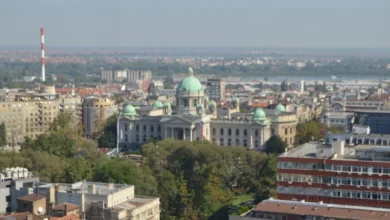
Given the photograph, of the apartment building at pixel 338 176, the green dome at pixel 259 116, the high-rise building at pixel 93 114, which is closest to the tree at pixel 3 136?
the high-rise building at pixel 93 114

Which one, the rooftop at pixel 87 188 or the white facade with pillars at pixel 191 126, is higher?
the rooftop at pixel 87 188

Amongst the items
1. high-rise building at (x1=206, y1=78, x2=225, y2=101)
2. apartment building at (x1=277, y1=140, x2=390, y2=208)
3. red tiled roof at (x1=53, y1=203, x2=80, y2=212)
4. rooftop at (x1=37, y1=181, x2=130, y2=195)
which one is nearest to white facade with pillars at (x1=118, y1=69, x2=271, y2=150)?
rooftop at (x1=37, y1=181, x2=130, y2=195)

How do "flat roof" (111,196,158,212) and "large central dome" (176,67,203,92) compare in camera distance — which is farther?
"large central dome" (176,67,203,92)

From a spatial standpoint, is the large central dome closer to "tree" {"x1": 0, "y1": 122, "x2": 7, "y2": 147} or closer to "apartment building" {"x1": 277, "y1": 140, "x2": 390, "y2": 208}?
"tree" {"x1": 0, "y1": 122, "x2": 7, "y2": 147}

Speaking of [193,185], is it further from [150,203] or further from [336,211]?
[336,211]

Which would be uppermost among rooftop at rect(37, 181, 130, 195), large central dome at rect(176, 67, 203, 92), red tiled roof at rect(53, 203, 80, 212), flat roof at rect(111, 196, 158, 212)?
large central dome at rect(176, 67, 203, 92)

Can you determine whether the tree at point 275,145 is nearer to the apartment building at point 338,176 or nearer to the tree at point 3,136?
the tree at point 3,136
